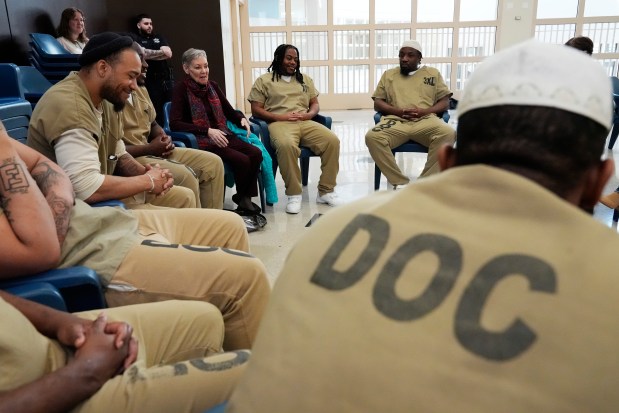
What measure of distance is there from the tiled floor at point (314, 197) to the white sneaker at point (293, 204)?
4 centimetres

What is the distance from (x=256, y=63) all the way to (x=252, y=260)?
8196 mm

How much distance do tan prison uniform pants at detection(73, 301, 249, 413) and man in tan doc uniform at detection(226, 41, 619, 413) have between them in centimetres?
40

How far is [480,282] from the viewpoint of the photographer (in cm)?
56

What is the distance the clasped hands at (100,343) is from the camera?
1.06 m

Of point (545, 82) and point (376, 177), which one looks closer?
point (545, 82)

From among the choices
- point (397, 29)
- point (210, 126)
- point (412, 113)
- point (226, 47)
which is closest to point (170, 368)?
point (210, 126)

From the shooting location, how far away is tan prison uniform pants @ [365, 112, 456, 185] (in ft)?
12.7

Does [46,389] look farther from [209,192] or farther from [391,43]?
[391,43]

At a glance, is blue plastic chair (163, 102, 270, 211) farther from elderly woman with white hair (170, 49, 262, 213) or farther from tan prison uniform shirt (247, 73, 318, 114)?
tan prison uniform shirt (247, 73, 318, 114)

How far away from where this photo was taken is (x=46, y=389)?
3.12ft

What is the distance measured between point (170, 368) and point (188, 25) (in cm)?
619

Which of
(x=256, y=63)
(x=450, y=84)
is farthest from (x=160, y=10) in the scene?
(x=450, y=84)

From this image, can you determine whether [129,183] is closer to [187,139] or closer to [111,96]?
[111,96]

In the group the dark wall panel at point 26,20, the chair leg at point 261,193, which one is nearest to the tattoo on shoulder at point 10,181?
the chair leg at point 261,193
